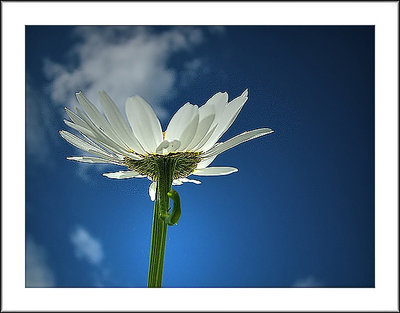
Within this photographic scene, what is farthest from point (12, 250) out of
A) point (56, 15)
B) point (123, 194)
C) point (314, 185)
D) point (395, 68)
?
point (395, 68)

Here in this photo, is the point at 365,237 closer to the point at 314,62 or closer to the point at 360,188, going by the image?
the point at 360,188

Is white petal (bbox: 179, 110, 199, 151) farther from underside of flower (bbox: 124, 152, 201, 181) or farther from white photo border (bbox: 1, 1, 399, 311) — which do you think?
white photo border (bbox: 1, 1, 399, 311)

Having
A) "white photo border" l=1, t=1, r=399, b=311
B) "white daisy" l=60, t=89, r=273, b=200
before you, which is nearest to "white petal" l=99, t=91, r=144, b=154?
"white daisy" l=60, t=89, r=273, b=200

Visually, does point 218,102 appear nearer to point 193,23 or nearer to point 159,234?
point 159,234

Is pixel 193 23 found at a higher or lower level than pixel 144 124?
higher

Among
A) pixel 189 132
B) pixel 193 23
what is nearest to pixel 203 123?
pixel 189 132

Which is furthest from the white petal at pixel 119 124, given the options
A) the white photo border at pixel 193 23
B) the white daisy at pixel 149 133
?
the white photo border at pixel 193 23

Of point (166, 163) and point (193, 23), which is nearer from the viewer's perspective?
point (166, 163)
